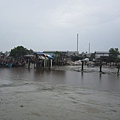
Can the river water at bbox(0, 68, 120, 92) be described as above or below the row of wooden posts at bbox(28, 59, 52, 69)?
below

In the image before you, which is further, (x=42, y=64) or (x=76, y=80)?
(x=42, y=64)

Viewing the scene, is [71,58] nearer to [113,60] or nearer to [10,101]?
[113,60]

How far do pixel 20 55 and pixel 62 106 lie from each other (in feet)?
189

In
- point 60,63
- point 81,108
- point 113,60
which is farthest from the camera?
point 113,60

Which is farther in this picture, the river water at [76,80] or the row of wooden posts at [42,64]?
the row of wooden posts at [42,64]

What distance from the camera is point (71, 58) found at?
265ft

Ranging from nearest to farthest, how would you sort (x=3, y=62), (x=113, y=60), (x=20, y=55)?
(x=3, y=62) → (x=20, y=55) → (x=113, y=60)

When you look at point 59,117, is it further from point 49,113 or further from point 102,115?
point 102,115

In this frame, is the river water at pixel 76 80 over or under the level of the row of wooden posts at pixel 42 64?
under

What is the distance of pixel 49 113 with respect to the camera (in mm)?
8367

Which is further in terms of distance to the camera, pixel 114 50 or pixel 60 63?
pixel 114 50

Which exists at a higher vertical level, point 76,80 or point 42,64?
point 42,64

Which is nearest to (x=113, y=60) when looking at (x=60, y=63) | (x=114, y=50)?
(x=114, y=50)

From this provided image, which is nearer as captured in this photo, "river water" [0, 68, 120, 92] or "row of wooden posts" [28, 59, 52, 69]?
"river water" [0, 68, 120, 92]
